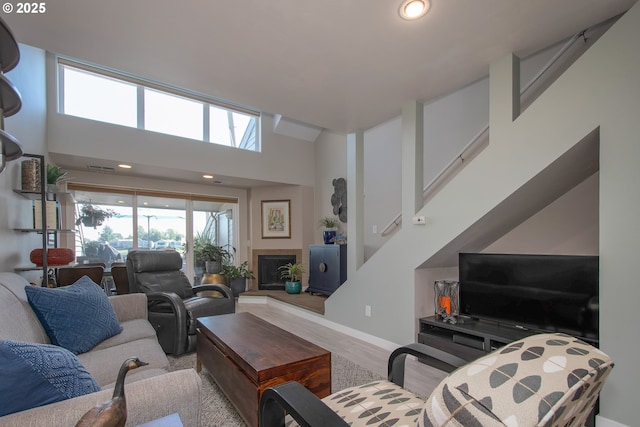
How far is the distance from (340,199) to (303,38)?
362 centimetres

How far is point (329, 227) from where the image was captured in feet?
18.0

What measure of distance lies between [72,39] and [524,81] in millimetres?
4036

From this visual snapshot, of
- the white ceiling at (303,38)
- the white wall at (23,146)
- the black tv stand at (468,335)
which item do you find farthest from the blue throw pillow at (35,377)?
the black tv stand at (468,335)

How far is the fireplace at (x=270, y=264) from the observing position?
594 cm

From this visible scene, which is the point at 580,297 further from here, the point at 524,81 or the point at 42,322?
the point at 42,322

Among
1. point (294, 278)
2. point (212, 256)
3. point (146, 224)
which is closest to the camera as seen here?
point (146, 224)

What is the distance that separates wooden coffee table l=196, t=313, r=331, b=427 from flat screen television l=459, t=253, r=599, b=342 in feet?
5.14

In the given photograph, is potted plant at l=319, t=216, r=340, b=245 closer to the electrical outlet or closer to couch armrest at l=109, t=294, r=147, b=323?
the electrical outlet

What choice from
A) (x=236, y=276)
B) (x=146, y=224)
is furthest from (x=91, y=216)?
(x=236, y=276)

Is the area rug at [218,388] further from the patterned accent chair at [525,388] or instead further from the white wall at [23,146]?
the white wall at [23,146]

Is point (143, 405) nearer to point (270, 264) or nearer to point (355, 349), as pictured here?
point (355, 349)

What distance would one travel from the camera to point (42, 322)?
5.79ft

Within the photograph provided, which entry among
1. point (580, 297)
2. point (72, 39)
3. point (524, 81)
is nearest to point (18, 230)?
point (72, 39)

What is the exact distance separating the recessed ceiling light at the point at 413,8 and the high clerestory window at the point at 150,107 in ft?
13.4
